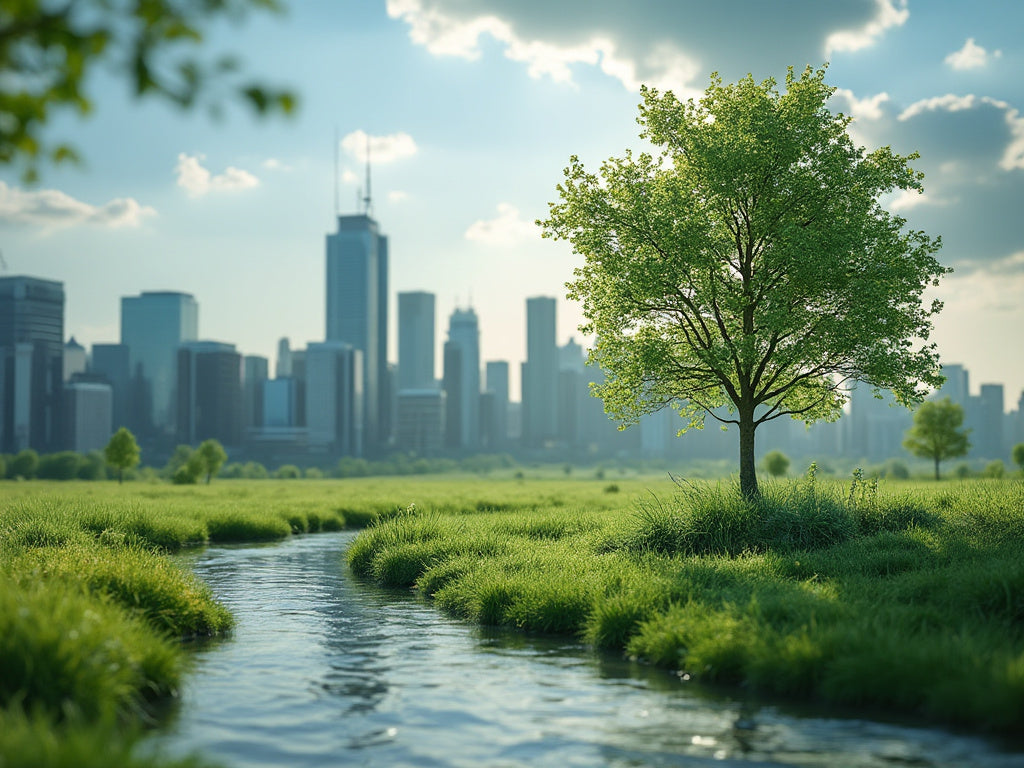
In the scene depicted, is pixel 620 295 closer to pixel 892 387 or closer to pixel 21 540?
pixel 892 387

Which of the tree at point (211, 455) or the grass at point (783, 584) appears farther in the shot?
the tree at point (211, 455)

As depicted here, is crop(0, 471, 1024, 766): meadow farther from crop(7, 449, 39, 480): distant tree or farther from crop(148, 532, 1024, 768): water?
crop(7, 449, 39, 480): distant tree

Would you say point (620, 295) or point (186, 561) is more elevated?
point (620, 295)

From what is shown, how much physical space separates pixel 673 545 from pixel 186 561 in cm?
1765

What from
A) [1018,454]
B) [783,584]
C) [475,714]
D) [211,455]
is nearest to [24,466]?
[211,455]

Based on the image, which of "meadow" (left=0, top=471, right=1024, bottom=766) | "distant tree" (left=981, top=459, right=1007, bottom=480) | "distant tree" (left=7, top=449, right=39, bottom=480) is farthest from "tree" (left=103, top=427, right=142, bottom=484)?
"distant tree" (left=981, top=459, right=1007, bottom=480)

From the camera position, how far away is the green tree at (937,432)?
85250 mm

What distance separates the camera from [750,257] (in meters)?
28.3

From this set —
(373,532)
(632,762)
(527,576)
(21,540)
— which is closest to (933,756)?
(632,762)

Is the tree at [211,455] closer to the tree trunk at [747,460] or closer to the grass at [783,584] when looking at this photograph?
the grass at [783,584]

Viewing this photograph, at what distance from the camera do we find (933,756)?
394 inches

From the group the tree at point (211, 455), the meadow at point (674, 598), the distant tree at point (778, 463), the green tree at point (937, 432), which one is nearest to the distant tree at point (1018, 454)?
the green tree at point (937, 432)

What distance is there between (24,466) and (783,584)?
16587 centimetres

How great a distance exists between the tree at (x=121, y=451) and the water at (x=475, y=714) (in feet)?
246
